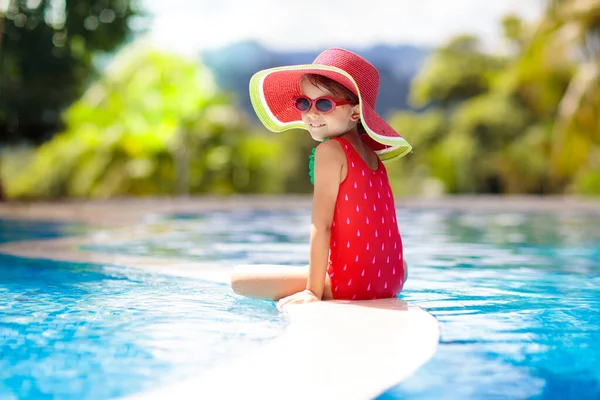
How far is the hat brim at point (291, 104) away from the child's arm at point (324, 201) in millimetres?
195

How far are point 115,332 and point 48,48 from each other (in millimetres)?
12404

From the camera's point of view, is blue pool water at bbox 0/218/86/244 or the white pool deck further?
blue pool water at bbox 0/218/86/244

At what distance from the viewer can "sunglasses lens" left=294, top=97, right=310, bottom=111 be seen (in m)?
3.36

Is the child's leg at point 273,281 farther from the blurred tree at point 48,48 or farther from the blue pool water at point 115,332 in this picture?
the blurred tree at point 48,48

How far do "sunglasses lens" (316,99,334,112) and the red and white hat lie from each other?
10cm

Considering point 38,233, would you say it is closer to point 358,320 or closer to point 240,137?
point 358,320

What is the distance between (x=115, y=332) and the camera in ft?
9.12

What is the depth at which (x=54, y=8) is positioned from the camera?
14547 mm

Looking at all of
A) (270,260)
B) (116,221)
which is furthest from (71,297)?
(116,221)

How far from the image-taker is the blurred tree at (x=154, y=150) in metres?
20.4

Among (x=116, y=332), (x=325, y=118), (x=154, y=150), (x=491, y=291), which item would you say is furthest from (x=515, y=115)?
(x=116, y=332)

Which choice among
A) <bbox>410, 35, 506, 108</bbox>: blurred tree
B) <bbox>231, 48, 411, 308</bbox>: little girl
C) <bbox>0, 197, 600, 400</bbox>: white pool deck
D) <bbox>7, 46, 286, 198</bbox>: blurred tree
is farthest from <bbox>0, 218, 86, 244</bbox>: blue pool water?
<bbox>410, 35, 506, 108</bbox>: blurred tree

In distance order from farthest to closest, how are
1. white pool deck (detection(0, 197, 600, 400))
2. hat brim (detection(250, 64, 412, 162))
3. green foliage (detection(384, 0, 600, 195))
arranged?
green foliage (detection(384, 0, 600, 195)) < hat brim (detection(250, 64, 412, 162)) < white pool deck (detection(0, 197, 600, 400))

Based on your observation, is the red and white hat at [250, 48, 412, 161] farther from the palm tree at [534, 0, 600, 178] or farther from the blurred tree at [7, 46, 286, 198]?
the blurred tree at [7, 46, 286, 198]
